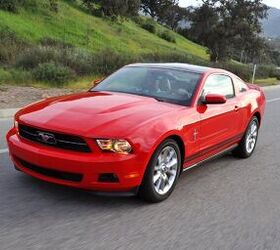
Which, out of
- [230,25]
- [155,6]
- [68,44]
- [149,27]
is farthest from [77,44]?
[155,6]

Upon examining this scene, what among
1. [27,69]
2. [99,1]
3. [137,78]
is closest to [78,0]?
[99,1]

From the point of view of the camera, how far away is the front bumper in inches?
203

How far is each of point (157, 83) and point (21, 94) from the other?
26.3 ft

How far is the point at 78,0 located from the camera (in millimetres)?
54594

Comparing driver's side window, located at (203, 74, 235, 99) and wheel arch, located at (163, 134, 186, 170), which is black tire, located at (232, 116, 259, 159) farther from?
wheel arch, located at (163, 134, 186, 170)

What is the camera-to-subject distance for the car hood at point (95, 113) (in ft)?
17.3

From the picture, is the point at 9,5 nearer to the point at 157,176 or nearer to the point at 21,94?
the point at 21,94

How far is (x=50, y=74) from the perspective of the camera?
17.4m

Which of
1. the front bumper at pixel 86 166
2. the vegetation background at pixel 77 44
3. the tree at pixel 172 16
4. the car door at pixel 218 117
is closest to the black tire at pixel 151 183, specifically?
the front bumper at pixel 86 166

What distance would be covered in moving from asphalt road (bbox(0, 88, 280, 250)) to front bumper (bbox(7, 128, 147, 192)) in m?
0.27

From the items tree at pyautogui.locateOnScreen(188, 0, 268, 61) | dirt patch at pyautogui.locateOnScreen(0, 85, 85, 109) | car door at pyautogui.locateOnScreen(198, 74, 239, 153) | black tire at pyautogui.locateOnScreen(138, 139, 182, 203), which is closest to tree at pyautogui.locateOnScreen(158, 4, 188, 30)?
tree at pyautogui.locateOnScreen(188, 0, 268, 61)

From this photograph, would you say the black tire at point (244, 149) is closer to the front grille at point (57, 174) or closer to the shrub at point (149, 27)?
the front grille at point (57, 174)

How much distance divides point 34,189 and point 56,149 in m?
0.78

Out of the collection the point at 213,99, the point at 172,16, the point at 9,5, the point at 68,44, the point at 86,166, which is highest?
the point at 172,16
